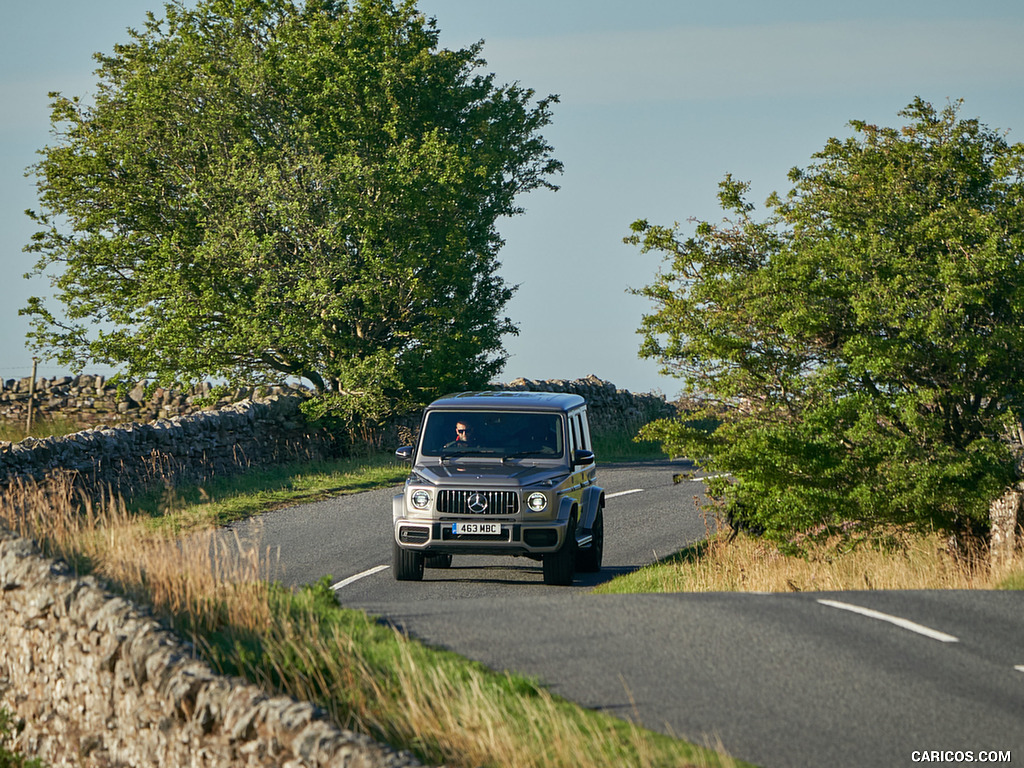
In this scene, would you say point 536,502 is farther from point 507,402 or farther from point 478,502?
point 507,402

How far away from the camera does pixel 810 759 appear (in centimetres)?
688

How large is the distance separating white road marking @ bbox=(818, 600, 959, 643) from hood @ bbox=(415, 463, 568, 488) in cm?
432

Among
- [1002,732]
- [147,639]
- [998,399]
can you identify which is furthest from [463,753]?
[998,399]

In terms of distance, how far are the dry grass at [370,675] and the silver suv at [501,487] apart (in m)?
3.18

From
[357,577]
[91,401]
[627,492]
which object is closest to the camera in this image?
[357,577]

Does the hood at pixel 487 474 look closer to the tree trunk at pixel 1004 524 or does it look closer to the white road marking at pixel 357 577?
the white road marking at pixel 357 577

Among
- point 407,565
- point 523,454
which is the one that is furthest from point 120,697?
point 523,454

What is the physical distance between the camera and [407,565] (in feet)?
47.5

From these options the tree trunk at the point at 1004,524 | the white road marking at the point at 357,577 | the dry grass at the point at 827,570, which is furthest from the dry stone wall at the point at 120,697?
the tree trunk at the point at 1004,524

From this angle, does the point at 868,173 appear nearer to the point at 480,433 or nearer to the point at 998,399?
the point at 998,399

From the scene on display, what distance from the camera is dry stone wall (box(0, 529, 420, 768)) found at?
6.68 meters

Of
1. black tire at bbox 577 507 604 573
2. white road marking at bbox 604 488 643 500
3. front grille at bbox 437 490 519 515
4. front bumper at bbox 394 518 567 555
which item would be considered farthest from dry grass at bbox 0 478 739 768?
white road marking at bbox 604 488 643 500

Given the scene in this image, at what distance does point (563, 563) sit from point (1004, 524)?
5.73 metres

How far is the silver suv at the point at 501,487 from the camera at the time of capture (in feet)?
44.7
